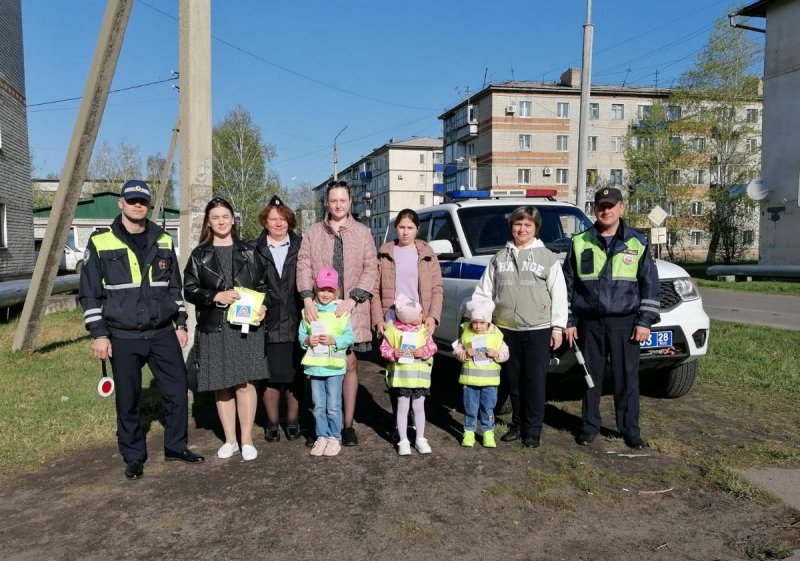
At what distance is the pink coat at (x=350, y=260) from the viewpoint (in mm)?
4652

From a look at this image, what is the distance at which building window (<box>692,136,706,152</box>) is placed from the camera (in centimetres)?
3817

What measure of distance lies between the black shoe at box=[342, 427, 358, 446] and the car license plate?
256cm

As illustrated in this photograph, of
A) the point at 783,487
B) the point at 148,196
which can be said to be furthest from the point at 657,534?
the point at 148,196

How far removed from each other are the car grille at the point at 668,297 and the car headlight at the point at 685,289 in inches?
1.4

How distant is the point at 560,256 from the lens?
18.3 ft

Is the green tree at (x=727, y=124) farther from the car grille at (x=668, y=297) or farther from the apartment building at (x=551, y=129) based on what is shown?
the car grille at (x=668, y=297)

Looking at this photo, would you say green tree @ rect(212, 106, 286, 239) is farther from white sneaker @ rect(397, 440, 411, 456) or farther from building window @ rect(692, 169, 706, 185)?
white sneaker @ rect(397, 440, 411, 456)

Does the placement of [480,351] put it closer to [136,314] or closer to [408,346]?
[408,346]

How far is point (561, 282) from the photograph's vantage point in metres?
4.62

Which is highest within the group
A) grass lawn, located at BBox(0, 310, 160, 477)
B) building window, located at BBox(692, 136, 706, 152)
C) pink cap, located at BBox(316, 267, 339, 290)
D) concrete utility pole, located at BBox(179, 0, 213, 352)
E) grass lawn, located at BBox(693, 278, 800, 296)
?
building window, located at BBox(692, 136, 706, 152)

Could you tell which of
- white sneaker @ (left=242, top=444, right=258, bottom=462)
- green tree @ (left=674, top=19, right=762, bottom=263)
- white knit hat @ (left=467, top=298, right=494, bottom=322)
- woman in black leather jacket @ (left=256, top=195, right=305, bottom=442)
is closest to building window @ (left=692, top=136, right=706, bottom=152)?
green tree @ (left=674, top=19, right=762, bottom=263)

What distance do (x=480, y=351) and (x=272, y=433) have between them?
1.82m

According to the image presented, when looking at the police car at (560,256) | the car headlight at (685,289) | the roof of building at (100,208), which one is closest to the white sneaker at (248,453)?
the police car at (560,256)

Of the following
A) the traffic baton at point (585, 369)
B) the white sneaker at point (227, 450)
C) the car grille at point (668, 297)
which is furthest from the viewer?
the car grille at point (668, 297)
